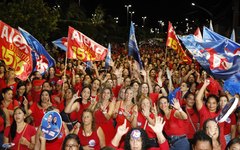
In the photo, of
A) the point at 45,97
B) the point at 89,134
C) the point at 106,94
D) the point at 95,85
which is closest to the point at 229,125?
the point at 106,94

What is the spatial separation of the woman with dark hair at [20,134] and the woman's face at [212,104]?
2.86 metres

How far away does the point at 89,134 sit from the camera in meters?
6.45

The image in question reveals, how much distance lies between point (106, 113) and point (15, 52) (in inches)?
127

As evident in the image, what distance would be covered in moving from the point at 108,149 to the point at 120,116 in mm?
2538

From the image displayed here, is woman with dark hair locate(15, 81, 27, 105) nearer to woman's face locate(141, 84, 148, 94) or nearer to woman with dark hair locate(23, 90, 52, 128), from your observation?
woman with dark hair locate(23, 90, 52, 128)

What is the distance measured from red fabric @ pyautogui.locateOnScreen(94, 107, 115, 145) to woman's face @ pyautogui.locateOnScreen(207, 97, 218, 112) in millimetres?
1632

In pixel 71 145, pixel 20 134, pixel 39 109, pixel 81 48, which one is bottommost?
pixel 71 145

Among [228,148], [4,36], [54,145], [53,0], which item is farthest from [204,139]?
[53,0]

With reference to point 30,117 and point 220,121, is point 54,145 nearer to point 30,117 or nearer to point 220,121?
point 30,117

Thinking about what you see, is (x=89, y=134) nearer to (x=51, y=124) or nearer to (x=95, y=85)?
(x=51, y=124)

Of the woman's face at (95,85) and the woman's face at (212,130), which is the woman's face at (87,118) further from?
the woman's face at (95,85)

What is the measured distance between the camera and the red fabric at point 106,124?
684cm

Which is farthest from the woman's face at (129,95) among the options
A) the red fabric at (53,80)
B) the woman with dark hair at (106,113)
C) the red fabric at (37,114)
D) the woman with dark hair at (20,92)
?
the red fabric at (53,80)

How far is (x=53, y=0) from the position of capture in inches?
1597
